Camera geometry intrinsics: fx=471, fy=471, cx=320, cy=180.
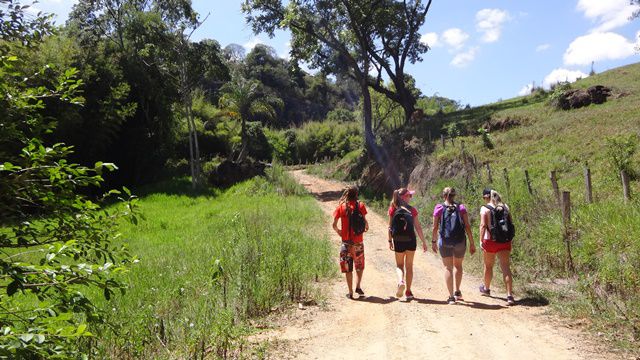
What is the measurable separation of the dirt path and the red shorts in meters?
0.85

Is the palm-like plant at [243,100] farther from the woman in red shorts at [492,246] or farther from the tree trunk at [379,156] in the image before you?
the woman in red shorts at [492,246]

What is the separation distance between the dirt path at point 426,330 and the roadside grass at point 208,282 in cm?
69

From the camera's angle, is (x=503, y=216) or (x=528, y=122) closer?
(x=503, y=216)

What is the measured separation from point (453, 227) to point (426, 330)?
7.30ft

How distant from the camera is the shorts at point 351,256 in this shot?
322 inches

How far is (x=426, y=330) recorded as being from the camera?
247 inches

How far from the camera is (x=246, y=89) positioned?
3009 centimetres

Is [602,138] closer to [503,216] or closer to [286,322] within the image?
[503,216]

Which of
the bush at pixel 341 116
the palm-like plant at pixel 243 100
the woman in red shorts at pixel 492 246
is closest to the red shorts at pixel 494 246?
the woman in red shorts at pixel 492 246

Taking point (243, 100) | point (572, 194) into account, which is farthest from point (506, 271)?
point (243, 100)

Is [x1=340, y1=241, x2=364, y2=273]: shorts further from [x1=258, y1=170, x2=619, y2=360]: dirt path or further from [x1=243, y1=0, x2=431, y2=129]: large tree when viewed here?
[x1=243, y1=0, x2=431, y2=129]: large tree

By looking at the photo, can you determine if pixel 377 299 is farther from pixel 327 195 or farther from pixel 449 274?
pixel 327 195

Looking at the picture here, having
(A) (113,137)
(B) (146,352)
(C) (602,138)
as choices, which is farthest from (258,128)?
(B) (146,352)

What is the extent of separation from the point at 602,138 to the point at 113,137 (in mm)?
24369
